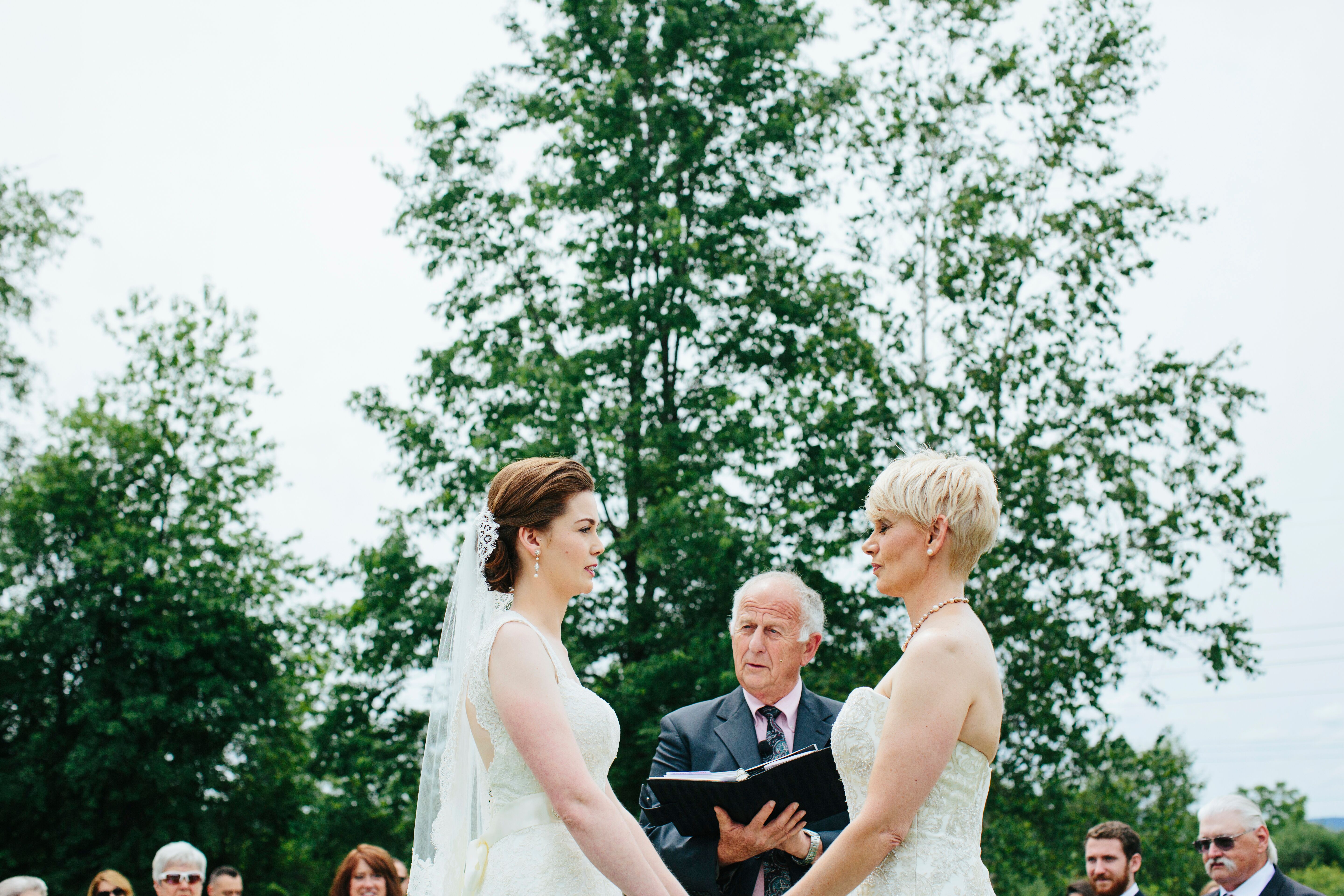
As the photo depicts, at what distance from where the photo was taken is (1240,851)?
5.86 m

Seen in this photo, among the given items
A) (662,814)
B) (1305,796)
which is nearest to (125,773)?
(662,814)

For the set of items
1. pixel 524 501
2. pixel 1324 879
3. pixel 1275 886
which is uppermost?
pixel 1324 879

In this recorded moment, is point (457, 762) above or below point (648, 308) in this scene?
below

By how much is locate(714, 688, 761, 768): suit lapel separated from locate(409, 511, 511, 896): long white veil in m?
1.17

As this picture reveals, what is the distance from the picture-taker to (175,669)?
21.0m

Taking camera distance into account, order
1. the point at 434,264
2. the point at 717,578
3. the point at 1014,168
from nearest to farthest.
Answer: the point at 717,578, the point at 1014,168, the point at 434,264

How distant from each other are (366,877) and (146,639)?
16246mm

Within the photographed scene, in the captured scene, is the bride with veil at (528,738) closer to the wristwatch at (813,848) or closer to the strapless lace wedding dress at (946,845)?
the strapless lace wedding dress at (946,845)

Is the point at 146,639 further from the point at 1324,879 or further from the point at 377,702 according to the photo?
the point at 1324,879

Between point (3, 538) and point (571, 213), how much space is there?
12.7 metres

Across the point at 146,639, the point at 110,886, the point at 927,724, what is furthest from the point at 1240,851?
the point at 146,639

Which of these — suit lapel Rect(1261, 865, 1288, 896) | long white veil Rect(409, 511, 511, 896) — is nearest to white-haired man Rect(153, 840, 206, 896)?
long white veil Rect(409, 511, 511, 896)

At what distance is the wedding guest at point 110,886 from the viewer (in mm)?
7469

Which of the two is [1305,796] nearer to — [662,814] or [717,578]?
[717,578]
